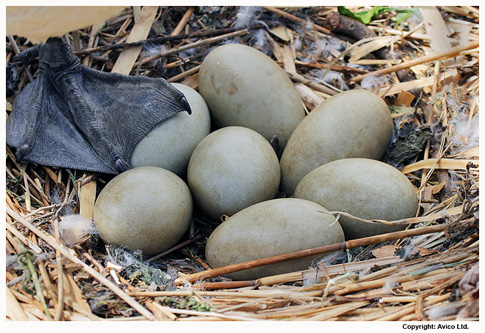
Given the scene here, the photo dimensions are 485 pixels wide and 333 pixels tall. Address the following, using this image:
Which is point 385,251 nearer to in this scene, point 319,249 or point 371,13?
point 319,249

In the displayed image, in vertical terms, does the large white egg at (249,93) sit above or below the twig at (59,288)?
above

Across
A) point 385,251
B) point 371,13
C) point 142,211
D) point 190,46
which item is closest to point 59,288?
point 142,211

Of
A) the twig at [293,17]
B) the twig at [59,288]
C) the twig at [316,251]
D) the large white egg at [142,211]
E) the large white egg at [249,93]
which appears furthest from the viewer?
the twig at [293,17]

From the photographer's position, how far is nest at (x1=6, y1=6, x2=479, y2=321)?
1.15 meters

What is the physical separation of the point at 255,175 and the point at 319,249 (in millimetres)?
437

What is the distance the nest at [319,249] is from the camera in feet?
3.76

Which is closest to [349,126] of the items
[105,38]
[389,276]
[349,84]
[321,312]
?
[349,84]

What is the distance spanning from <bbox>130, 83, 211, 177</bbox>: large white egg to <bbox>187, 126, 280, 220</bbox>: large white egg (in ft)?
0.33

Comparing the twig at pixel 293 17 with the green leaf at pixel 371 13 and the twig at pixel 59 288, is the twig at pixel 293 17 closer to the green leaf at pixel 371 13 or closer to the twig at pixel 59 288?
the green leaf at pixel 371 13

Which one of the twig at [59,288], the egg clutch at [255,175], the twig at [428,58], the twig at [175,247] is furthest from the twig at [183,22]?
the twig at [59,288]

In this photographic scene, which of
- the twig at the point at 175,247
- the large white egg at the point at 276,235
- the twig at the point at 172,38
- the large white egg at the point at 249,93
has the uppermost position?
the twig at the point at 172,38

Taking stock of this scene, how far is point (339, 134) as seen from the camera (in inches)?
67.8

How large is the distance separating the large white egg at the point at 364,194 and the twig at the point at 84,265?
2.28ft

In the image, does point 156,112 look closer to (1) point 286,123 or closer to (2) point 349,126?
(1) point 286,123
